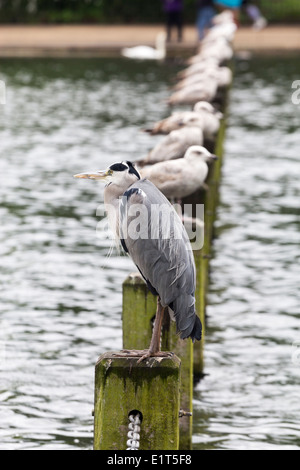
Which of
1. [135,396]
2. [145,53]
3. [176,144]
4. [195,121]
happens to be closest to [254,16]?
[145,53]

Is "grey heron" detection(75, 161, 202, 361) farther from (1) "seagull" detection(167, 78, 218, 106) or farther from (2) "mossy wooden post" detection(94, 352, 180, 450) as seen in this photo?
(1) "seagull" detection(167, 78, 218, 106)

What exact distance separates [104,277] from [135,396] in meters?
5.53

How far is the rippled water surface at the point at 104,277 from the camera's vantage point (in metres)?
7.23

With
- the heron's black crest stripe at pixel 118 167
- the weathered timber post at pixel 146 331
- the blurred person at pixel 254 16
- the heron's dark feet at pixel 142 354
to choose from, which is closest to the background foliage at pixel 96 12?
the blurred person at pixel 254 16

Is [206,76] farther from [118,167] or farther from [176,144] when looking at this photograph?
[118,167]

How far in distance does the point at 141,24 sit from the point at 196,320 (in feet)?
92.6

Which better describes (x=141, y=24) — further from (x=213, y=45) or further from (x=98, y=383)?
(x=98, y=383)

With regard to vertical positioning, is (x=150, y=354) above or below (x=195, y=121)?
below

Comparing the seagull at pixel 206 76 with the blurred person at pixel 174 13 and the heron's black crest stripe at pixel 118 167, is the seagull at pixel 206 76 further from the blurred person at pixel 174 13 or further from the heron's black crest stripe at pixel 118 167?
the blurred person at pixel 174 13

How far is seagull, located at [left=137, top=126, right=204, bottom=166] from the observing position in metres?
8.86

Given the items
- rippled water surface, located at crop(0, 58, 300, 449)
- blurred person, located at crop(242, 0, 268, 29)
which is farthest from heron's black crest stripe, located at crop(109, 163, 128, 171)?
blurred person, located at crop(242, 0, 268, 29)

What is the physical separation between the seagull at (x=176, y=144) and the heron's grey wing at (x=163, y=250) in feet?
12.0

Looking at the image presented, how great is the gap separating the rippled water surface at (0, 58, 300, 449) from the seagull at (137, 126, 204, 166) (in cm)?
140

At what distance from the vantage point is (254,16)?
29.9 m
